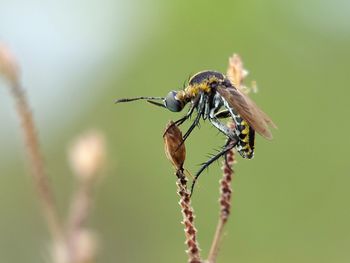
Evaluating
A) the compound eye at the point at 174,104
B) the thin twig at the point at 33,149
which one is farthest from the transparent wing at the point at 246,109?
the thin twig at the point at 33,149

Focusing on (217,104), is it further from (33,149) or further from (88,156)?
(33,149)

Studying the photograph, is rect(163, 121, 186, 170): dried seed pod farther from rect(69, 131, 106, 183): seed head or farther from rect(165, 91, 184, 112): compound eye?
rect(165, 91, 184, 112): compound eye

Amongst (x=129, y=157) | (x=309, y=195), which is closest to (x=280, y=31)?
(x=129, y=157)

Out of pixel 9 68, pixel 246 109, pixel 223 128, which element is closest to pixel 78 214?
pixel 9 68

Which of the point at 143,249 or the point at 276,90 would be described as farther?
the point at 276,90

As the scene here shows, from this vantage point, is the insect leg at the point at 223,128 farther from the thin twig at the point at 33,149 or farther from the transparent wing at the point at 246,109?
the thin twig at the point at 33,149

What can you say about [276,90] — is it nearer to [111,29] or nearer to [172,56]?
[172,56]
